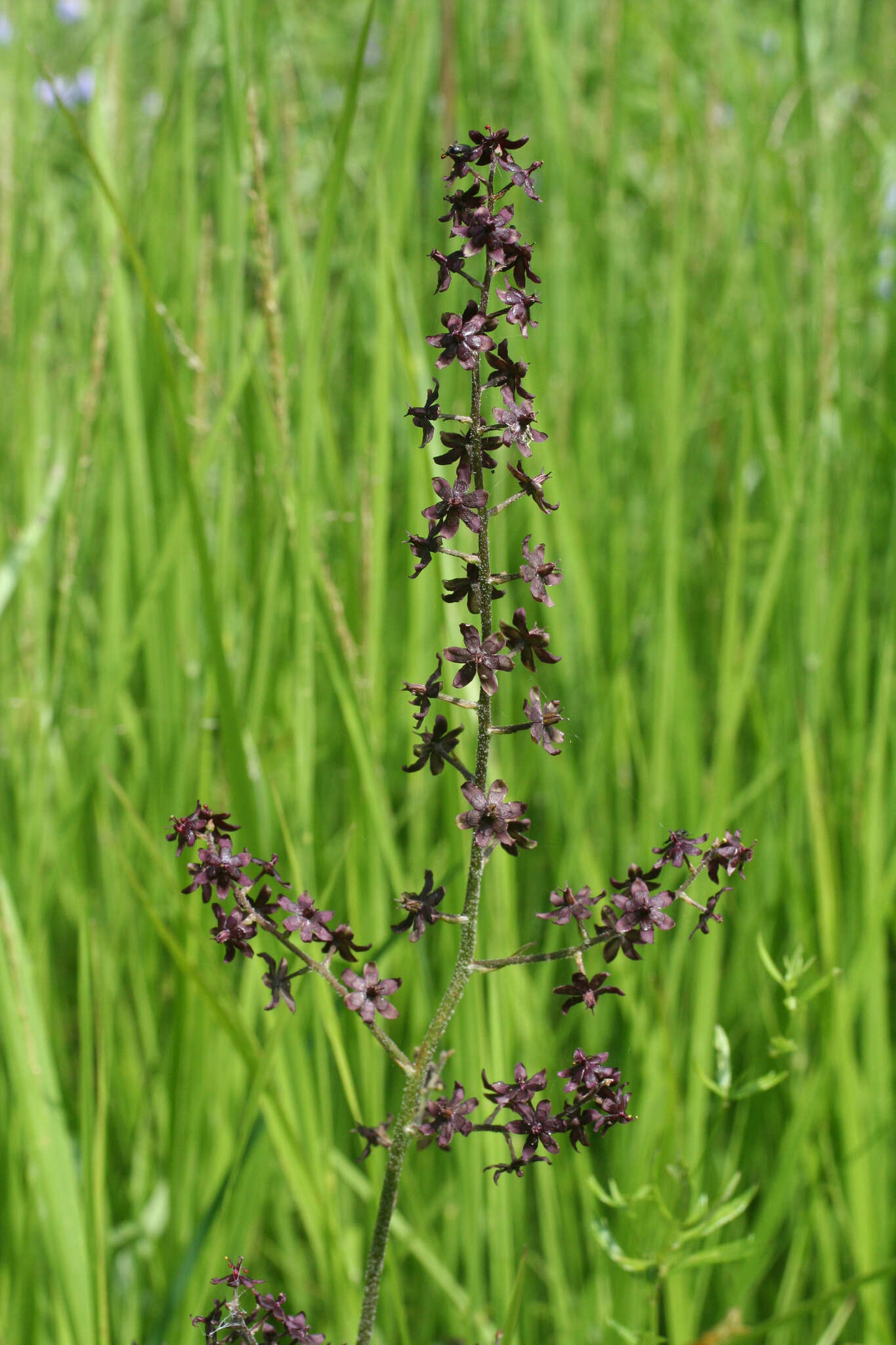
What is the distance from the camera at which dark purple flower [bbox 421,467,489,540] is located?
2.43 feet

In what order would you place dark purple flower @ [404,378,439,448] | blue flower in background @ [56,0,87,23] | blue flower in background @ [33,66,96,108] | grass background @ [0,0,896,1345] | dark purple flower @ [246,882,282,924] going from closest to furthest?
dark purple flower @ [404,378,439,448]
dark purple flower @ [246,882,282,924]
grass background @ [0,0,896,1345]
blue flower in background @ [33,66,96,108]
blue flower in background @ [56,0,87,23]

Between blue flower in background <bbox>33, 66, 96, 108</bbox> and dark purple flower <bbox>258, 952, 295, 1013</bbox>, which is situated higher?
blue flower in background <bbox>33, 66, 96, 108</bbox>

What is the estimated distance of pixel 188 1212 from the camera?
1.60 meters

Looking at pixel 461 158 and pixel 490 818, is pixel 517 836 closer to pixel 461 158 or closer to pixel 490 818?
pixel 490 818

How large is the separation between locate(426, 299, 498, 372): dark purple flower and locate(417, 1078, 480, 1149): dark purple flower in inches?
20.0

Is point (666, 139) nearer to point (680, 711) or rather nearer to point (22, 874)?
point (680, 711)

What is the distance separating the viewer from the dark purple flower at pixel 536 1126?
2.64 feet

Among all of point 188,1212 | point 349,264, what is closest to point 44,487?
point 349,264

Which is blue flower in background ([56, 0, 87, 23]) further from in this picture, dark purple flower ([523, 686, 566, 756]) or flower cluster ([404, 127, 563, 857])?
dark purple flower ([523, 686, 566, 756])

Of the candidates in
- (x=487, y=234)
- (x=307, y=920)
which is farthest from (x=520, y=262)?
(x=307, y=920)

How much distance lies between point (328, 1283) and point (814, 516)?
1552 millimetres

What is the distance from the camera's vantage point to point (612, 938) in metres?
0.80

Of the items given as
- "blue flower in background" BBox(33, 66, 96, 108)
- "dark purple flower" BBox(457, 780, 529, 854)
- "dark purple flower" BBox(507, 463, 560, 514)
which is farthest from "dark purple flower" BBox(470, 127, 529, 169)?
"blue flower in background" BBox(33, 66, 96, 108)

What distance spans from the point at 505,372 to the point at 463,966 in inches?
16.3
